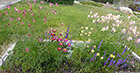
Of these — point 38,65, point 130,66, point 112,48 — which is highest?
point 112,48

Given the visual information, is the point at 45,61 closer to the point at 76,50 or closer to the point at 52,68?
the point at 52,68

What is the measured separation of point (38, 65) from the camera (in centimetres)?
217

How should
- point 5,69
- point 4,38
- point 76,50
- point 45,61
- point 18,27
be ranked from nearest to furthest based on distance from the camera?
point 5,69 → point 45,61 → point 76,50 → point 4,38 → point 18,27

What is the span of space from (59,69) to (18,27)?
227 cm

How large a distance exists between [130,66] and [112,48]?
63 cm

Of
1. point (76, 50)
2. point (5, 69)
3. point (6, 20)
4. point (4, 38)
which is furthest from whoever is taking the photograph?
point (6, 20)

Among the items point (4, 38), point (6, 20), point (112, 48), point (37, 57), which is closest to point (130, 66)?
point (112, 48)

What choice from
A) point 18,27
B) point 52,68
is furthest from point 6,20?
point 52,68

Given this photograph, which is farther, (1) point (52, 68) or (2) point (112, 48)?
(2) point (112, 48)

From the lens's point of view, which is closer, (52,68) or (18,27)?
(52,68)

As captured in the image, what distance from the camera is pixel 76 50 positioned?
262 cm

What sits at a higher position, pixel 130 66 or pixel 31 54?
pixel 31 54

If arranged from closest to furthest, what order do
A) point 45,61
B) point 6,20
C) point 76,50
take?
point 45,61, point 76,50, point 6,20

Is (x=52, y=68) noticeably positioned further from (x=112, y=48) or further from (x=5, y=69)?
(x=112, y=48)
